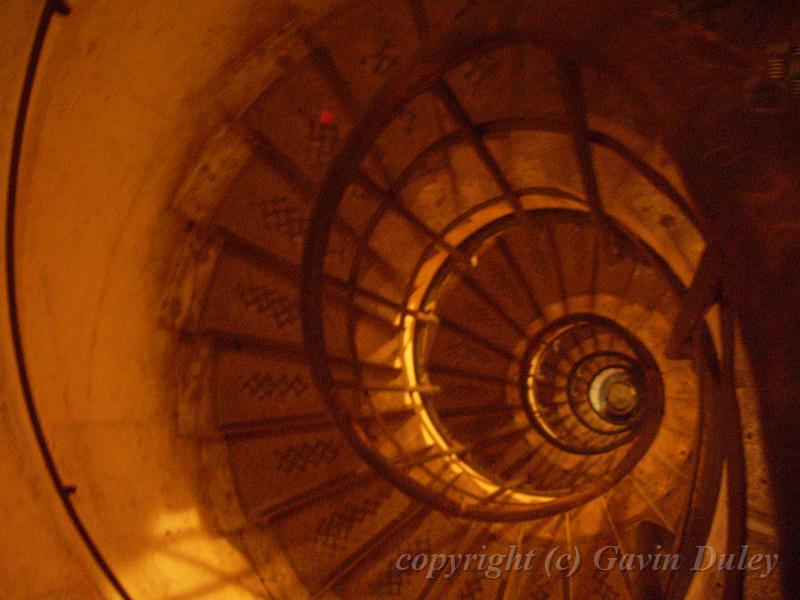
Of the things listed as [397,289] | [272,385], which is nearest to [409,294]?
[397,289]

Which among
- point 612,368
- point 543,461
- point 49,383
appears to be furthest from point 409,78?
point 612,368

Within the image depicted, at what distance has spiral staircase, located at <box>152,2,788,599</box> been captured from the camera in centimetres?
282

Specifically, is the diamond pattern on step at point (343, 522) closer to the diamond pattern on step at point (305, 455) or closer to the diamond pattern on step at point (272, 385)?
the diamond pattern on step at point (305, 455)

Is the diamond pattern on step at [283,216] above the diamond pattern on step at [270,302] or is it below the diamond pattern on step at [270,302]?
above

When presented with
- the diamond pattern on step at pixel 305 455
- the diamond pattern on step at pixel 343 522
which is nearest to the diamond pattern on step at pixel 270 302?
the diamond pattern on step at pixel 305 455

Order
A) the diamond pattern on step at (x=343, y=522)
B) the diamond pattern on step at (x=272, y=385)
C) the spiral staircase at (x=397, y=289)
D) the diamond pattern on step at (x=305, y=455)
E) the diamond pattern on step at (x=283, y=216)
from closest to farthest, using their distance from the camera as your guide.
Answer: the spiral staircase at (x=397, y=289) < the diamond pattern on step at (x=283, y=216) < the diamond pattern on step at (x=272, y=385) < the diamond pattern on step at (x=305, y=455) < the diamond pattern on step at (x=343, y=522)

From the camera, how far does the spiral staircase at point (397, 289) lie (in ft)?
9.25

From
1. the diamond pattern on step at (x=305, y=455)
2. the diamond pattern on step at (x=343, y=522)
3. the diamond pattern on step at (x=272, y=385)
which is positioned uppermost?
the diamond pattern on step at (x=272, y=385)

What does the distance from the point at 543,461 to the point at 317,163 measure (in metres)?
5.15

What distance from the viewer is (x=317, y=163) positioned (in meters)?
3.83

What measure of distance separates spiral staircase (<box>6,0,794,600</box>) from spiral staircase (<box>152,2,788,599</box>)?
0.01 m

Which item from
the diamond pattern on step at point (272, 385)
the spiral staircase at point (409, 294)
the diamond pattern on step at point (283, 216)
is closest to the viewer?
the spiral staircase at point (409, 294)

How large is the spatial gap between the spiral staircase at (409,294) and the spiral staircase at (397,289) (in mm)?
14

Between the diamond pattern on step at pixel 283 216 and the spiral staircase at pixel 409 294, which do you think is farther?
the diamond pattern on step at pixel 283 216
